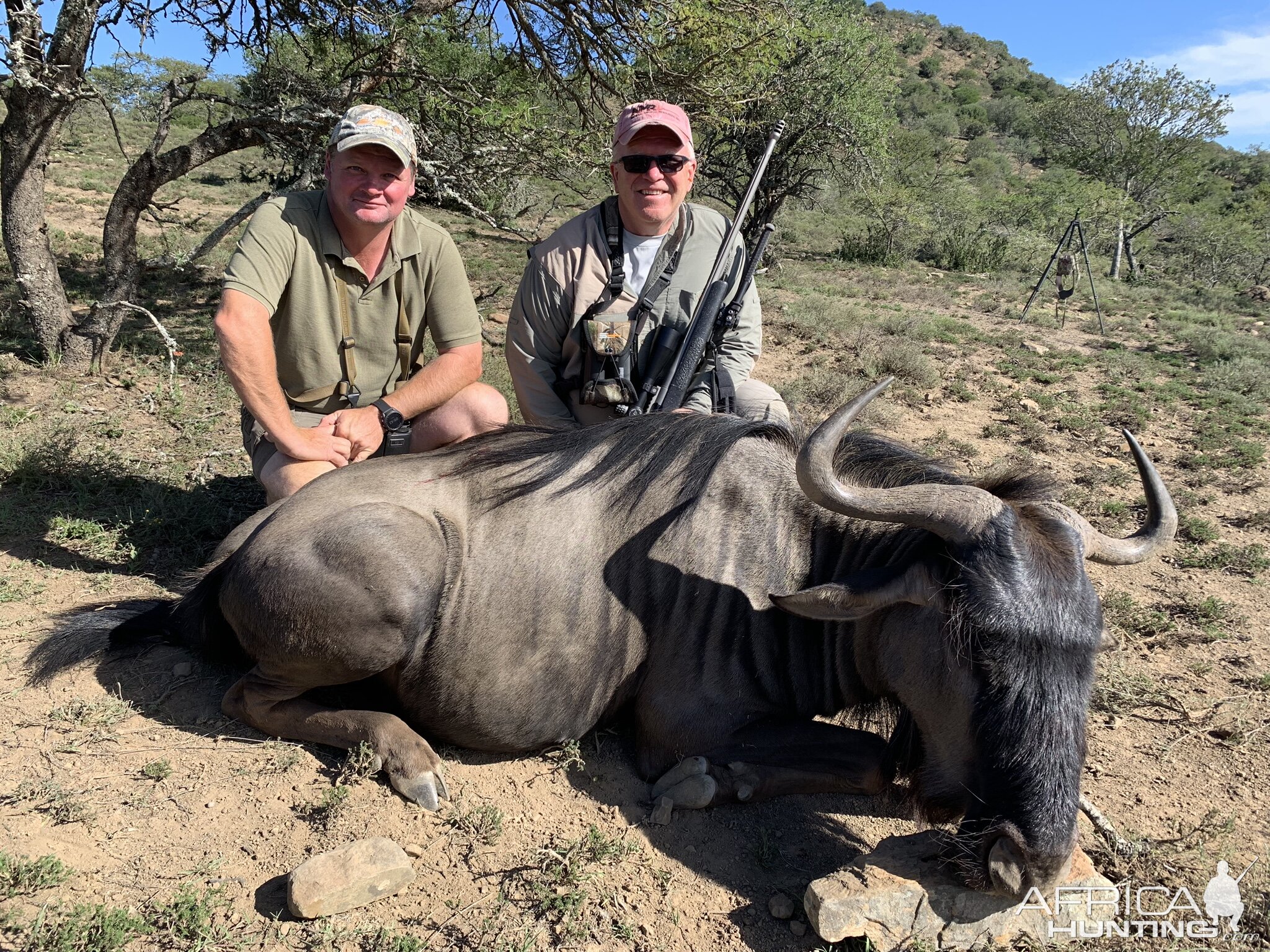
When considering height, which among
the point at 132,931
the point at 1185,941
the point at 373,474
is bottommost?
the point at 132,931

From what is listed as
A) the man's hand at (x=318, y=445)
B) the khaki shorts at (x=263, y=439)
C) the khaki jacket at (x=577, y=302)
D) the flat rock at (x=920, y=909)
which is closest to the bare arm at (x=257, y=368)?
the man's hand at (x=318, y=445)

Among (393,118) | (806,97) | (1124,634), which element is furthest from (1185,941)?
(806,97)

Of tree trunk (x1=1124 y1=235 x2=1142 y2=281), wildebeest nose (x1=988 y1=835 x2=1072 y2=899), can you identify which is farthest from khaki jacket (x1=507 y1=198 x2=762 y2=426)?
tree trunk (x1=1124 y1=235 x2=1142 y2=281)

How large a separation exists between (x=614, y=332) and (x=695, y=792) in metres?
2.43

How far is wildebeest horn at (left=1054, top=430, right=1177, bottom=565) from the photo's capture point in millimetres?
2902

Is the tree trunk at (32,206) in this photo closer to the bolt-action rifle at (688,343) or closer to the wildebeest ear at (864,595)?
the bolt-action rifle at (688,343)

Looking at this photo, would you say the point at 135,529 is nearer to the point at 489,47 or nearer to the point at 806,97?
the point at 489,47

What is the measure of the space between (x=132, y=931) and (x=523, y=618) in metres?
1.49

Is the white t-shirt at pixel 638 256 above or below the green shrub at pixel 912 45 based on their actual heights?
below

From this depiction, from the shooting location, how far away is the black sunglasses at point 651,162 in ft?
15.0

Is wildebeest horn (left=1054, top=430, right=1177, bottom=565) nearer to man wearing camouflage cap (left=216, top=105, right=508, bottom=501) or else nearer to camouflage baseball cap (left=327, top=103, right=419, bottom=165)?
man wearing camouflage cap (left=216, top=105, right=508, bottom=501)

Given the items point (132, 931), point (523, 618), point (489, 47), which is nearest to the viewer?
point (132, 931)

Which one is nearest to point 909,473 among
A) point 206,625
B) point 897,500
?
point 897,500

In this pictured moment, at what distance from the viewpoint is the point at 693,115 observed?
8.27 m
